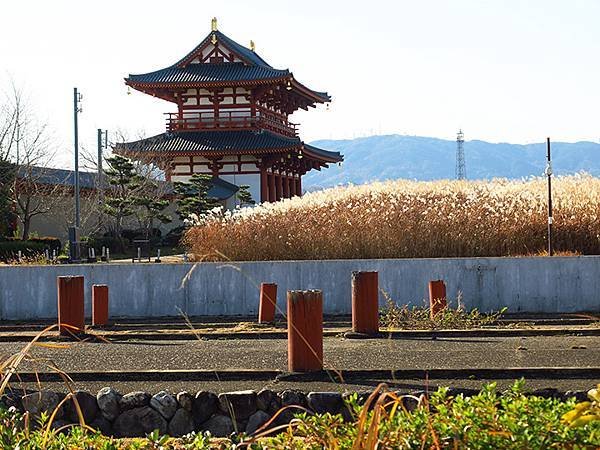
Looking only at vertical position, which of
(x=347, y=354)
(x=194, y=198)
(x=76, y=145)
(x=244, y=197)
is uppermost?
(x=76, y=145)

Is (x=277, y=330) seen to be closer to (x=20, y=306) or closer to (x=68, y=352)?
(x=68, y=352)

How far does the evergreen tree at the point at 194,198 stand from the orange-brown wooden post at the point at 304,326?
81.2 ft

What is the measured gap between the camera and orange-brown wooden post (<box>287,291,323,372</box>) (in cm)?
800

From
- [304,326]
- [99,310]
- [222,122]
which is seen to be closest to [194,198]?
[222,122]

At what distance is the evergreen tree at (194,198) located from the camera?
33594 mm

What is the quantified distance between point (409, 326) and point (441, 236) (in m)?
5.22

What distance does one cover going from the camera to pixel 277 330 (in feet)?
39.1

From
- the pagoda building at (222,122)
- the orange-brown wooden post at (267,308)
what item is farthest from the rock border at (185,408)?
the pagoda building at (222,122)

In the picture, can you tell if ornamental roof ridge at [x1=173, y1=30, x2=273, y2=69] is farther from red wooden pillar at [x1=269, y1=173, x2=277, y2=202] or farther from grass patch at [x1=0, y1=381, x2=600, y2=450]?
grass patch at [x1=0, y1=381, x2=600, y2=450]

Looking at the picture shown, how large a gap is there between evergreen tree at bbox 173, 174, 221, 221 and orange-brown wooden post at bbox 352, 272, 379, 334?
22124mm

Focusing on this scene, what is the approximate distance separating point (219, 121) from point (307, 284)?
27561 millimetres

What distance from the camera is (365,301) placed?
35.0ft

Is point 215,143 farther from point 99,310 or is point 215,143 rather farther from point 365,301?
point 365,301

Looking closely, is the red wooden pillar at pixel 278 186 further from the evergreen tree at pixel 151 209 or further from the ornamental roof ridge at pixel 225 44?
the evergreen tree at pixel 151 209
